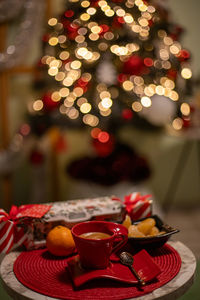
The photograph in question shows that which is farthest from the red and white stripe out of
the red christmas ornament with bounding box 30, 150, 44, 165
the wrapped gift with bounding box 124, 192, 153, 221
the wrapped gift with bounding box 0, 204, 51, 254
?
the red christmas ornament with bounding box 30, 150, 44, 165

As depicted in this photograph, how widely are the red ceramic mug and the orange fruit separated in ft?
0.25

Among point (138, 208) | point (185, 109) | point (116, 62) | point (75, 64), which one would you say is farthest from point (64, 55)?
point (138, 208)

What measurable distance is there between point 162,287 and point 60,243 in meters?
0.30

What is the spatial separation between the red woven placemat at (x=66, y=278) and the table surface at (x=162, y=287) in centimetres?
1

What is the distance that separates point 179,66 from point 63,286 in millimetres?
1484

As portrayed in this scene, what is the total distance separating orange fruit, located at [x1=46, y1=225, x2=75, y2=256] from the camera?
3.13 feet

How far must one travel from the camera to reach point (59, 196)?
2.80m

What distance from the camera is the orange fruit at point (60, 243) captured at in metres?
0.95

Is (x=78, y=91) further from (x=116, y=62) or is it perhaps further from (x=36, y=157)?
(x=36, y=157)

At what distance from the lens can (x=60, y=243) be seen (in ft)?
3.12

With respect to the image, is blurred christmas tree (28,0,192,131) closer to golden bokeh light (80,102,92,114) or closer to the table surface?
golden bokeh light (80,102,92,114)

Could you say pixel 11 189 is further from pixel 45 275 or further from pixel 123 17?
pixel 45 275

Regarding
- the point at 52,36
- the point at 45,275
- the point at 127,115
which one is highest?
the point at 52,36

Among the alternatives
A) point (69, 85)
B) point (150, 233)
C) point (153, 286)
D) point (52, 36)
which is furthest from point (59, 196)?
point (153, 286)
